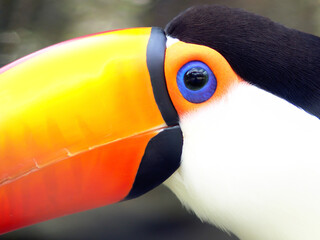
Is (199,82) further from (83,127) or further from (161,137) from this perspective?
(83,127)

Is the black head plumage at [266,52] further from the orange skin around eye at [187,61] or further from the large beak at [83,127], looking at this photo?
the large beak at [83,127]

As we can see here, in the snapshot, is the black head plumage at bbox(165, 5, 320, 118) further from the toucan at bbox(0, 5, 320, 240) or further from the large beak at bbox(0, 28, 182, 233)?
the large beak at bbox(0, 28, 182, 233)

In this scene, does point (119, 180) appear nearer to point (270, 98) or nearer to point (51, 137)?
point (51, 137)

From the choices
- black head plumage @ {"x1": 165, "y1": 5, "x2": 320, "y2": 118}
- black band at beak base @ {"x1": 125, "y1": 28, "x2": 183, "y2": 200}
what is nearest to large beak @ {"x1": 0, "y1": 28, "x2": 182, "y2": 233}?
black band at beak base @ {"x1": 125, "y1": 28, "x2": 183, "y2": 200}

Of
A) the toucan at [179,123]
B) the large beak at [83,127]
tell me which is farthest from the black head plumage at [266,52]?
the large beak at [83,127]

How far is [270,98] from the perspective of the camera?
1.33 meters

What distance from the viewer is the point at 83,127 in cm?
134

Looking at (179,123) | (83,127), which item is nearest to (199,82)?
(179,123)

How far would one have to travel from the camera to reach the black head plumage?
4.39 feet

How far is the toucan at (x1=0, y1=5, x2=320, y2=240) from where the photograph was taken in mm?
1323

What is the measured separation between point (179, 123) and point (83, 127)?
259 mm

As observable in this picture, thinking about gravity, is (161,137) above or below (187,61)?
below

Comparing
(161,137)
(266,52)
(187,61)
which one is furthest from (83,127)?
(266,52)

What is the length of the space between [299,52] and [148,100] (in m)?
0.42
